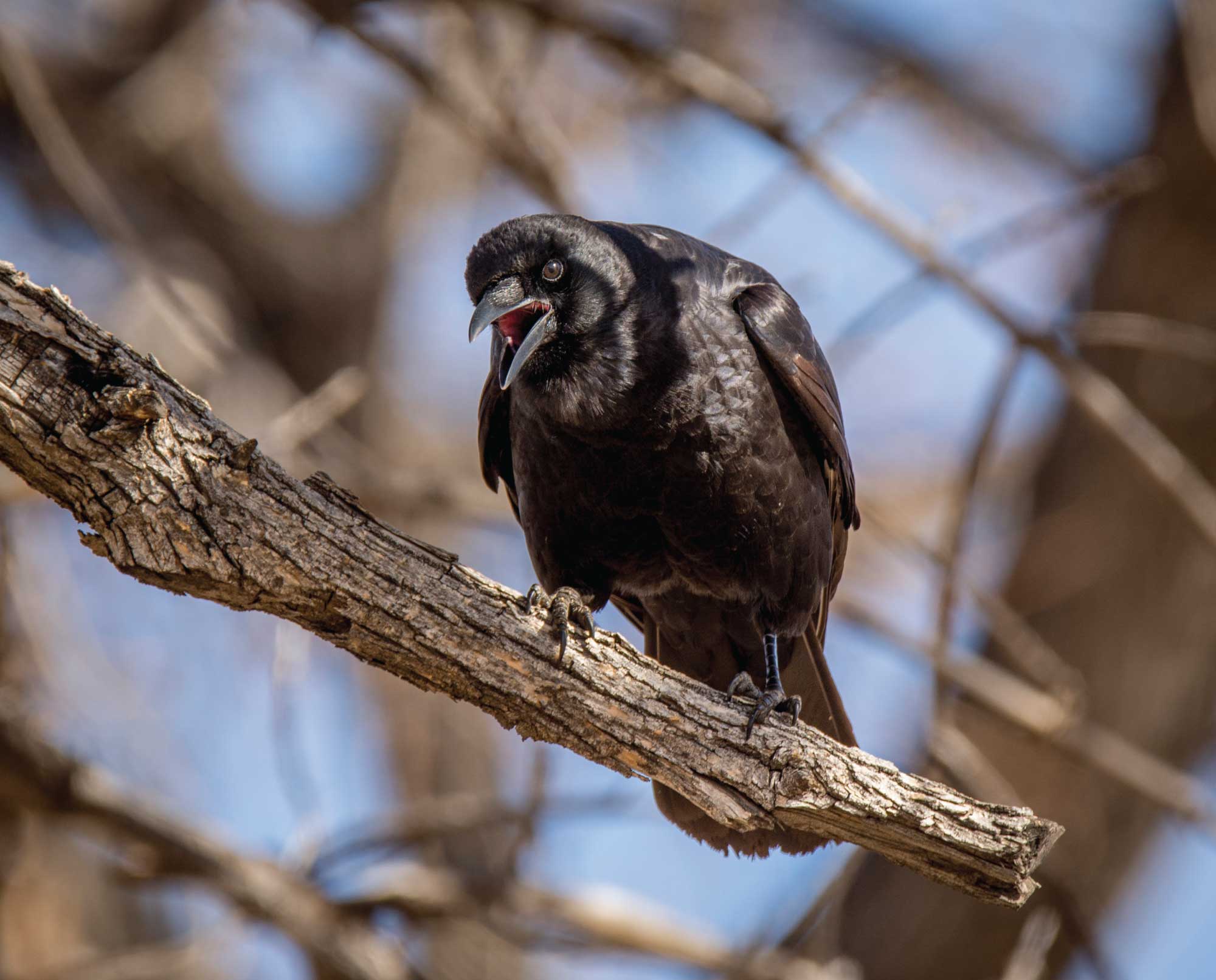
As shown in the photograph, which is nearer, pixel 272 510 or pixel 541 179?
pixel 272 510

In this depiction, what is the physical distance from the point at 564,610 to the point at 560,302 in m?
1.24

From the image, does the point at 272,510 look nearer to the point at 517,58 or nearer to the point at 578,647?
the point at 578,647

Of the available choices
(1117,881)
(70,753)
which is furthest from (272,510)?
(1117,881)

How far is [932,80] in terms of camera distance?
8.13 metres

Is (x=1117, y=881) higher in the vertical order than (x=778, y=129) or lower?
lower

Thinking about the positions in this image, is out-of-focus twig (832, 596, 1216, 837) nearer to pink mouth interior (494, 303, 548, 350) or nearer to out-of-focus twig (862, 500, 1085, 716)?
Answer: out-of-focus twig (862, 500, 1085, 716)

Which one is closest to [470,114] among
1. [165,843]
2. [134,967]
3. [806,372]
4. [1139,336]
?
[806,372]

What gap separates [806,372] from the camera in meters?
3.88

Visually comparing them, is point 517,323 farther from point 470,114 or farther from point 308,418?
point 470,114

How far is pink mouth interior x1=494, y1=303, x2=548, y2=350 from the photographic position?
12.4 ft

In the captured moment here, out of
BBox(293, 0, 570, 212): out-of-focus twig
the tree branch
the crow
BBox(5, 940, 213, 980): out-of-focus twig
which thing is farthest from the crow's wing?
BBox(5, 940, 213, 980): out-of-focus twig

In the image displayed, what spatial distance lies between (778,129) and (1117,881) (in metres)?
4.11

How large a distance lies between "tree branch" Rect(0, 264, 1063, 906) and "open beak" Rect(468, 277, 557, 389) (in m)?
0.88

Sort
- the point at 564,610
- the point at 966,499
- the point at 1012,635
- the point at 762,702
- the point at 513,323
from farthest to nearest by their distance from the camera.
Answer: the point at 1012,635, the point at 966,499, the point at 513,323, the point at 762,702, the point at 564,610
